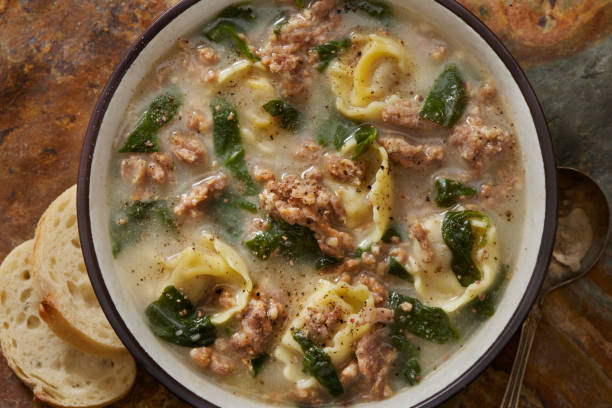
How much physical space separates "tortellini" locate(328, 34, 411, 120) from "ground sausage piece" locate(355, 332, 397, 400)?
5.48 ft

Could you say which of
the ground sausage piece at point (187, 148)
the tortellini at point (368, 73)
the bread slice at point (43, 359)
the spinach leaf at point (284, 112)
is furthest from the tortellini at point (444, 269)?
the bread slice at point (43, 359)

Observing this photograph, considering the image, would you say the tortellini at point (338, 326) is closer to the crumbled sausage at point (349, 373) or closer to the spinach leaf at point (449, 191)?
the crumbled sausage at point (349, 373)

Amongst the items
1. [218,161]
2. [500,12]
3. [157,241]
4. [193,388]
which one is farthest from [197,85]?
[500,12]

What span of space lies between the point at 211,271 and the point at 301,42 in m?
1.85

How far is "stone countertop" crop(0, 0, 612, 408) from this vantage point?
5652 mm

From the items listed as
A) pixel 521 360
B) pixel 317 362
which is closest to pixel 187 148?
pixel 317 362

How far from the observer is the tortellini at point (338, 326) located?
500 cm

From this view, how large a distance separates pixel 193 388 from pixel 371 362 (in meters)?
1.33

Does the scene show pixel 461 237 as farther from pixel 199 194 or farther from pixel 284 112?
pixel 199 194

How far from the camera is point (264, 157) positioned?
5184mm

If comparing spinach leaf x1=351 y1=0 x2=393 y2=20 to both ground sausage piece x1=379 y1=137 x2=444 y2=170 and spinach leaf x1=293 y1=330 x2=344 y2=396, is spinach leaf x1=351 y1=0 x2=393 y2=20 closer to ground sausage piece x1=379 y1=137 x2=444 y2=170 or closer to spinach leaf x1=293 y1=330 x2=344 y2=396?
ground sausage piece x1=379 y1=137 x2=444 y2=170

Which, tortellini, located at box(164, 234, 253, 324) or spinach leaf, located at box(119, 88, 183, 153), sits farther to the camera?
spinach leaf, located at box(119, 88, 183, 153)

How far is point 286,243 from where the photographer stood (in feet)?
16.8

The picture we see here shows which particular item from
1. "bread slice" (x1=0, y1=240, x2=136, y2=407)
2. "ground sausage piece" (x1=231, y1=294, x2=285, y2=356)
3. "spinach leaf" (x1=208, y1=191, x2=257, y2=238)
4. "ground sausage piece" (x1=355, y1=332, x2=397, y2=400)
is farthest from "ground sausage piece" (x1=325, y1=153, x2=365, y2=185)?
"bread slice" (x1=0, y1=240, x2=136, y2=407)
